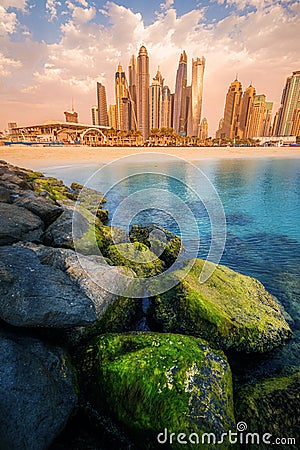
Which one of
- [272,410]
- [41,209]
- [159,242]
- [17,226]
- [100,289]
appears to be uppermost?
[17,226]

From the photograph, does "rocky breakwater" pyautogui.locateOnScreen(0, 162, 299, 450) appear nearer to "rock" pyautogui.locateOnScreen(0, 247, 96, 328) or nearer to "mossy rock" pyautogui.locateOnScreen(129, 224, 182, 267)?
"rock" pyautogui.locateOnScreen(0, 247, 96, 328)

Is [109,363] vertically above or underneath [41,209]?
underneath

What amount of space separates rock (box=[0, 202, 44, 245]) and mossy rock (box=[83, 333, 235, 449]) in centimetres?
418

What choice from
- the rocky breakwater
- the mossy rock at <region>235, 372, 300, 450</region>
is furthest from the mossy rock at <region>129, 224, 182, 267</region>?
the mossy rock at <region>235, 372, 300, 450</region>

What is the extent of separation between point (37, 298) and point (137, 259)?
139 inches

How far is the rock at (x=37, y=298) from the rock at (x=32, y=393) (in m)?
0.33

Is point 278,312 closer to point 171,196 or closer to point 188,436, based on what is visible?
point 188,436

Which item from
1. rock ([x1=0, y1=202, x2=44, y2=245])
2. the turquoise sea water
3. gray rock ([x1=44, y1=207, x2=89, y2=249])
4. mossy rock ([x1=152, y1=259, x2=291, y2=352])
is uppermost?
rock ([x1=0, y1=202, x2=44, y2=245])

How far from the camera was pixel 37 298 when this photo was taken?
3.39m

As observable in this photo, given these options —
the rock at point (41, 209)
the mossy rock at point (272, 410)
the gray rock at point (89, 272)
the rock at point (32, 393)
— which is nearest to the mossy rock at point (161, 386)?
the mossy rock at point (272, 410)

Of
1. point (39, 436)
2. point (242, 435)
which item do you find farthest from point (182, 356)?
point (39, 436)

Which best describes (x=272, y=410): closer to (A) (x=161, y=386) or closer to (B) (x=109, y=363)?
(A) (x=161, y=386)

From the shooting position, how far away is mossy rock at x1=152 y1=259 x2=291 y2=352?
4.48m

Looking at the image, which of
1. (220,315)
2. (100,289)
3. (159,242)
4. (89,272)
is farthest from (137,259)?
(220,315)
